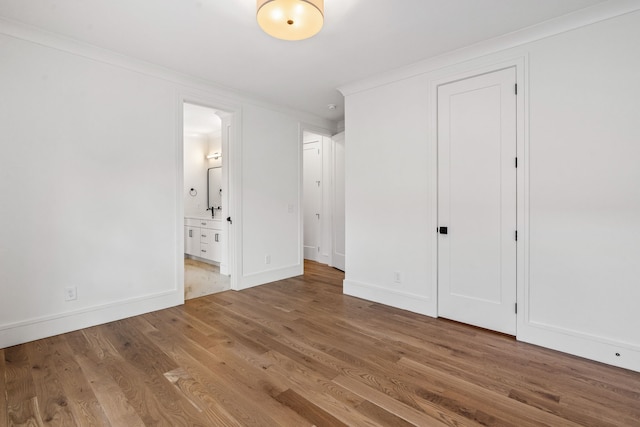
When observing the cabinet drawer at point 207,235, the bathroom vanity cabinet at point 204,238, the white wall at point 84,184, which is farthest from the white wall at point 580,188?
the cabinet drawer at point 207,235

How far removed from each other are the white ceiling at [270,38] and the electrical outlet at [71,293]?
2.25 meters

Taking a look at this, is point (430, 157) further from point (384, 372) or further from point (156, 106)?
point (156, 106)

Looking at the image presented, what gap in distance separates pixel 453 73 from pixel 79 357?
4107mm

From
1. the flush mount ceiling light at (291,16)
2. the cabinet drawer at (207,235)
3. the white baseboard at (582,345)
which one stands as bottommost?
the white baseboard at (582,345)

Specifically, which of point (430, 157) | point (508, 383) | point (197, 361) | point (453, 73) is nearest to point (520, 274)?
point (508, 383)

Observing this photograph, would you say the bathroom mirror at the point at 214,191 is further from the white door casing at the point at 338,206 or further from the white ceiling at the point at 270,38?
the white ceiling at the point at 270,38

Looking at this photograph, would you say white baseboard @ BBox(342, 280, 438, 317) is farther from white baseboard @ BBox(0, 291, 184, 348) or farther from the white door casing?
white baseboard @ BBox(0, 291, 184, 348)

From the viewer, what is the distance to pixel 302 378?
6.72 ft

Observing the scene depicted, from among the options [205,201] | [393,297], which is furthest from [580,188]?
[205,201]

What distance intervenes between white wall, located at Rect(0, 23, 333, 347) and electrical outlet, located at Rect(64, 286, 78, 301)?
3cm

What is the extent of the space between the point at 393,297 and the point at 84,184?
3.37 m

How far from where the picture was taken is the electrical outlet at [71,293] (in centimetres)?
274

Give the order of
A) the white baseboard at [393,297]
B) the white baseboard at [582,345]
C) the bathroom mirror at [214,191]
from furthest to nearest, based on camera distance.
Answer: the bathroom mirror at [214,191]
the white baseboard at [393,297]
the white baseboard at [582,345]

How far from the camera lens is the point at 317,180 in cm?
591
